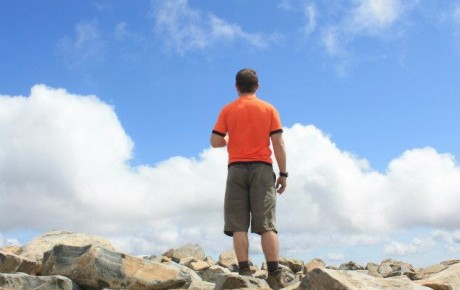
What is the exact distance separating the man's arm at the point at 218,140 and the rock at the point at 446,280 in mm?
3271

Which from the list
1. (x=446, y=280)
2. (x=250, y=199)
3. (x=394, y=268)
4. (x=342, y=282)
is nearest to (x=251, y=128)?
(x=250, y=199)

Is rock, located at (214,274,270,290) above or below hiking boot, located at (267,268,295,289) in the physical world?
below

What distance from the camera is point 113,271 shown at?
7.04m

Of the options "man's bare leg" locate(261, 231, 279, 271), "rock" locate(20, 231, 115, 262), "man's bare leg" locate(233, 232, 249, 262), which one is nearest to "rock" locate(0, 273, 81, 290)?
"man's bare leg" locate(233, 232, 249, 262)

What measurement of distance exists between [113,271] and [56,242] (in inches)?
141

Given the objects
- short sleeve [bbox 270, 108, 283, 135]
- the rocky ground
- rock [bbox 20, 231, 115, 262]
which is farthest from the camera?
rock [bbox 20, 231, 115, 262]

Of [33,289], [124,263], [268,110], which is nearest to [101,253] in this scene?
[124,263]

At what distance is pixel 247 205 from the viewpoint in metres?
7.93

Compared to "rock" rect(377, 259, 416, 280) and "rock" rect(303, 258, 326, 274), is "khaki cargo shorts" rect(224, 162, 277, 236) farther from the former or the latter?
"rock" rect(377, 259, 416, 280)

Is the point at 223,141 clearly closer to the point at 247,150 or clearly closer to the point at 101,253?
the point at 247,150

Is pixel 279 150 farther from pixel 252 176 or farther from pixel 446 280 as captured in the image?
pixel 446 280

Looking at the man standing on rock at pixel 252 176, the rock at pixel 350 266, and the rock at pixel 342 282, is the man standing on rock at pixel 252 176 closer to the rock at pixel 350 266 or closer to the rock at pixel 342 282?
the rock at pixel 342 282

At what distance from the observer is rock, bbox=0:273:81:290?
6.62m

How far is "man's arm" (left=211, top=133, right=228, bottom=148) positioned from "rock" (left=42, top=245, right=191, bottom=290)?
6.17ft
